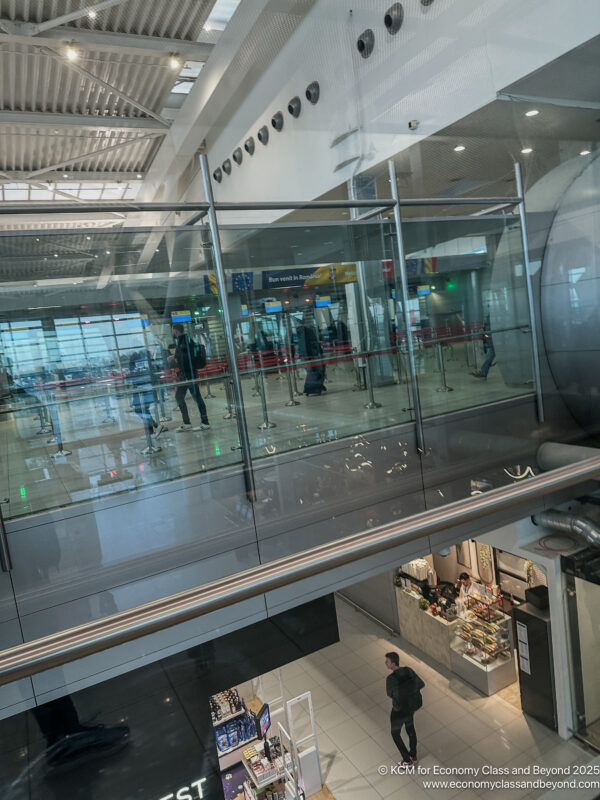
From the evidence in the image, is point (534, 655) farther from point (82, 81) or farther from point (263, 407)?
point (82, 81)

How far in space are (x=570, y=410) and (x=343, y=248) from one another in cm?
248

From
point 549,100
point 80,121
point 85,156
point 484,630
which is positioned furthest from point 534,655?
point 80,121

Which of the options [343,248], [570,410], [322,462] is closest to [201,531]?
[322,462]

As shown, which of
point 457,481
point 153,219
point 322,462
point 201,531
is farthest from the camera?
point 457,481

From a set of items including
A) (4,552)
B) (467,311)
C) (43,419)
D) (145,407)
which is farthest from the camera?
(467,311)

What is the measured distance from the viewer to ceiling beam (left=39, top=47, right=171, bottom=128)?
4.03 meters

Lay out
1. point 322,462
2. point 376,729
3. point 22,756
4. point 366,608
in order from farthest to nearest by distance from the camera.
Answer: point 322,462, point 366,608, point 376,729, point 22,756

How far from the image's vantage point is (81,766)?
5.99ft

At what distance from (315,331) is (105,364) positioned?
142 centimetres

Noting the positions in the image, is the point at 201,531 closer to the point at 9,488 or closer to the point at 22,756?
the point at 9,488

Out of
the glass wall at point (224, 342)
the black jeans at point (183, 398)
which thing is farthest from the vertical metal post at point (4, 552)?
the black jeans at point (183, 398)

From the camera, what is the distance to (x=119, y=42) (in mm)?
4133

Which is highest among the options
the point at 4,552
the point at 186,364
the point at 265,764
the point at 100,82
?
the point at 100,82

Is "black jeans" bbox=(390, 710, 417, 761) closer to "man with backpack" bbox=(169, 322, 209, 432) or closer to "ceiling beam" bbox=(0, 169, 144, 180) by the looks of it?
"man with backpack" bbox=(169, 322, 209, 432)
